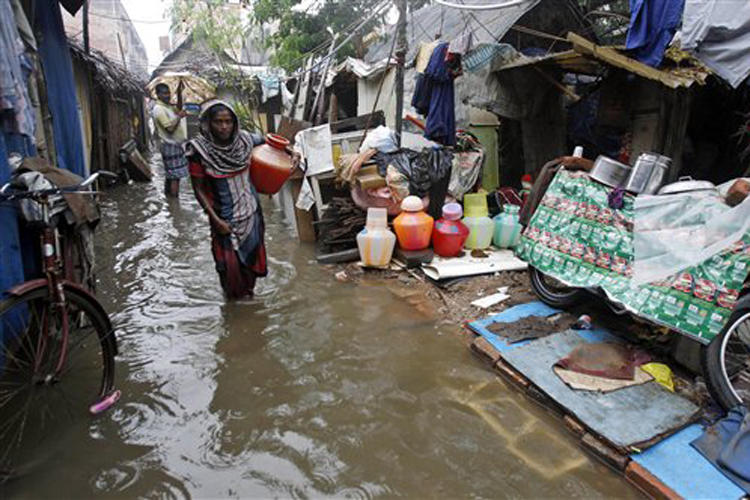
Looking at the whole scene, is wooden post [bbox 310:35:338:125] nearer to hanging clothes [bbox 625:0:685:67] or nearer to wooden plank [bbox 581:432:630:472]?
hanging clothes [bbox 625:0:685:67]

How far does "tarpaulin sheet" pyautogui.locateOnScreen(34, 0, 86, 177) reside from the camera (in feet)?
11.8

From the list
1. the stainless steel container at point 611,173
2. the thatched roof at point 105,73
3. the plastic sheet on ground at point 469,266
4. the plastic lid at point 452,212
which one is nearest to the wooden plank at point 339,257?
the plastic sheet on ground at point 469,266

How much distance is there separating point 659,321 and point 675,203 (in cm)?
91

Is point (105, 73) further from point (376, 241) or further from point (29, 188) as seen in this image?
point (29, 188)

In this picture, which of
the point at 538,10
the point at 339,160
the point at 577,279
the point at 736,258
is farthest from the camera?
the point at 538,10

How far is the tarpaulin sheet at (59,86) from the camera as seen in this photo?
361 centimetres

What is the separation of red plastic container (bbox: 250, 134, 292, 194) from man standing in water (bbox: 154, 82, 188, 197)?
A: 545cm

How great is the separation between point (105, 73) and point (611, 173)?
1129 centimetres

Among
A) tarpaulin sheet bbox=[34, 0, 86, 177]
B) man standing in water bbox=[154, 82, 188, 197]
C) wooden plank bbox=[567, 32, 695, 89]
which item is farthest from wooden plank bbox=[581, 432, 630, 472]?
man standing in water bbox=[154, 82, 188, 197]

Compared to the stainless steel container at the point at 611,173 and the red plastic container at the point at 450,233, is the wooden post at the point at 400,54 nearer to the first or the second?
the red plastic container at the point at 450,233

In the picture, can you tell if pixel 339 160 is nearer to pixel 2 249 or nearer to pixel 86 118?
pixel 2 249

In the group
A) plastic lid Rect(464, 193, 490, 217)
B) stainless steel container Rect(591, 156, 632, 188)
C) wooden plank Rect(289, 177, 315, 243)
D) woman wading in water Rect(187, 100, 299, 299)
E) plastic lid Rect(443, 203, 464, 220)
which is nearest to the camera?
woman wading in water Rect(187, 100, 299, 299)

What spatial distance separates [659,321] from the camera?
316 cm

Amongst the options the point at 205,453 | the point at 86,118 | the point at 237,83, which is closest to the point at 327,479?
the point at 205,453
